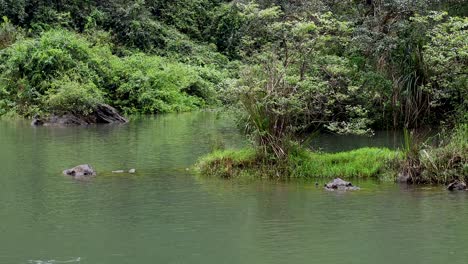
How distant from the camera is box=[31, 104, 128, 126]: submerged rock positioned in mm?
32781

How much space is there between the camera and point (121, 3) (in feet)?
166

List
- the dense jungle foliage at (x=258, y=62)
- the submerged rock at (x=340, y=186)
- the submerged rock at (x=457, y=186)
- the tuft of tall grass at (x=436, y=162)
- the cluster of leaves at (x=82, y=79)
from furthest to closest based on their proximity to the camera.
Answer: the cluster of leaves at (x=82, y=79) < the dense jungle foliage at (x=258, y=62) < the tuft of tall grass at (x=436, y=162) < the submerged rock at (x=340, y=186) < the submerged rock at (x=457, y=186)

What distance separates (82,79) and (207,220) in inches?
1097

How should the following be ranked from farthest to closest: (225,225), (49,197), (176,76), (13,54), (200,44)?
(200,44) < (176,76) < (13,54) < (49,197) < (225,225)

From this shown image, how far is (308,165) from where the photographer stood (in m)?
16.0

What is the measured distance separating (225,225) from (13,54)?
3031 centimetres

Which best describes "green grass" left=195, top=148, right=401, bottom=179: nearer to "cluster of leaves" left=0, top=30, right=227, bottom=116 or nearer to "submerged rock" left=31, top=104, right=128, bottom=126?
"submerged rock" left=31, top=104, right=128, bottom=126

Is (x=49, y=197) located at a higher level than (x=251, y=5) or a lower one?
lower

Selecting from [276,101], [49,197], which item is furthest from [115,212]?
[276,101]

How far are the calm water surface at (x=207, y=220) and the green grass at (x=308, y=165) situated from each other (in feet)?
1.83

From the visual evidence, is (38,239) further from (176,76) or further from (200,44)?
(200,44)

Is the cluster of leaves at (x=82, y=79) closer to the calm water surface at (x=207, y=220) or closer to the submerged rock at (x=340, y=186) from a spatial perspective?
the calm water surface at (x=207, y=220)

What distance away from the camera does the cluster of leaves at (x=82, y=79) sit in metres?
35.7

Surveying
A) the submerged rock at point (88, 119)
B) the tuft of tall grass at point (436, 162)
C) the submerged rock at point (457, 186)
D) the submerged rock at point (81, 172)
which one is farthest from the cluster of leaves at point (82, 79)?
the submerged rock at point (457, 186)
